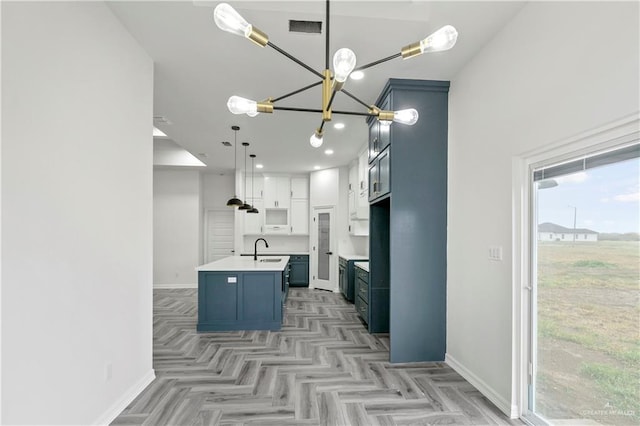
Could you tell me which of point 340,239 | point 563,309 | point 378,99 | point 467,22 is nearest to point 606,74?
point 467,22

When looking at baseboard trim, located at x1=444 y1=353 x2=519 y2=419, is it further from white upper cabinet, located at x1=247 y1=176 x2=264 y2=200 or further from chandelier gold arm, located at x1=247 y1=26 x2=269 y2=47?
white upper cabinet, located at x1=247 y1=176 x2=264 y2=200

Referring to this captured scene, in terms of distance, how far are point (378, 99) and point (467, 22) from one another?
1.26 m

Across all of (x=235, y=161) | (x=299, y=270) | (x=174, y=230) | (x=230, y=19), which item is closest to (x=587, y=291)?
(x=230, y=19)

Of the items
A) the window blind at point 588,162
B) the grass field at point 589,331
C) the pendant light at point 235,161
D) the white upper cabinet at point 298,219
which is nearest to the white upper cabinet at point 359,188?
the white upper cabinet at point 298,219

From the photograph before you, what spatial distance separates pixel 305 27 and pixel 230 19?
124 centimetres

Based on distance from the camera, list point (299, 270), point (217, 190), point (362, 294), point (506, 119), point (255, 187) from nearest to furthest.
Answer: point (506, 119)
point (362, 294)
point (299, 270)
point (255, 187)
point (217, 190)

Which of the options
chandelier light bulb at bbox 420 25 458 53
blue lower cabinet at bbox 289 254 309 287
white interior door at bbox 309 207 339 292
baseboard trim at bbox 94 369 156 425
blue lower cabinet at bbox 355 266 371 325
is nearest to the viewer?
chandelier light bulb at bbox 420 25 458 53

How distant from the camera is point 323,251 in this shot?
718 cm

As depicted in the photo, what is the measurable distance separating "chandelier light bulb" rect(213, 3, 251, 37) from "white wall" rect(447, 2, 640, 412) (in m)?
1.82

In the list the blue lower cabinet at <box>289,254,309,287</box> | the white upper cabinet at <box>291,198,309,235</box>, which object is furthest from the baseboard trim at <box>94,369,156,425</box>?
the white upper cabinet at <box>291,198,309,235</box>

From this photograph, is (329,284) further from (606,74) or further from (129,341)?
(606,74)

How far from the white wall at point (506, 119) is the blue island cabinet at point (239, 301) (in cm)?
232

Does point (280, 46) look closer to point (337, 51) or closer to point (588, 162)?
point (337, 51)

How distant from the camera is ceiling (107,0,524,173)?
2084 mm
